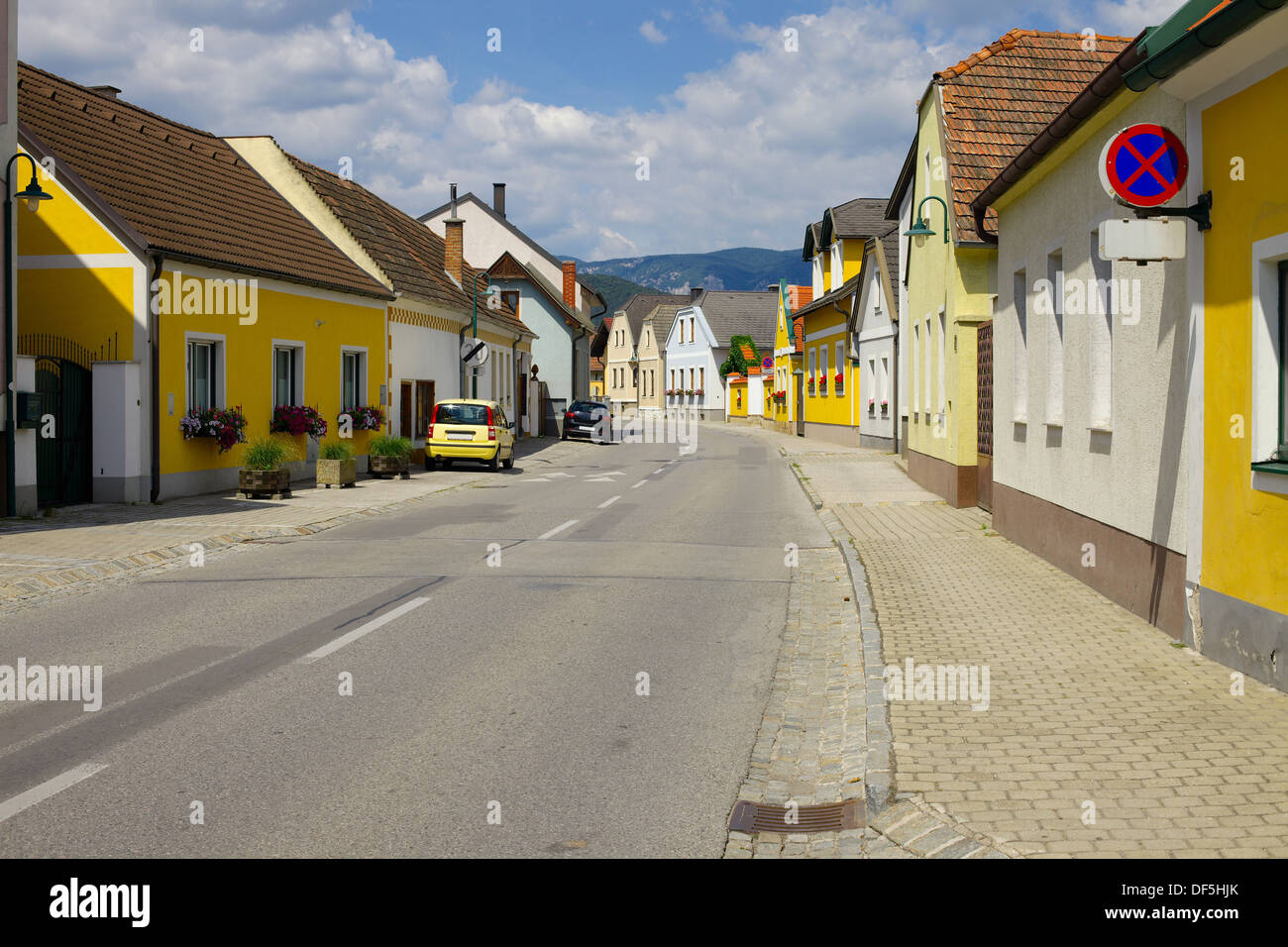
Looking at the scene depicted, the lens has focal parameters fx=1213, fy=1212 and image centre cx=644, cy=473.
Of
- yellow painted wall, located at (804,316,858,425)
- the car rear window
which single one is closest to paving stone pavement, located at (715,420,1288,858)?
the car rear window

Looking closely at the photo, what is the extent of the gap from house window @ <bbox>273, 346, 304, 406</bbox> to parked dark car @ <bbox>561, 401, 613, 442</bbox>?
84.0 ft

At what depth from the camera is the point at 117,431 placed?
715 inches

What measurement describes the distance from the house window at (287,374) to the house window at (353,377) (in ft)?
7.53

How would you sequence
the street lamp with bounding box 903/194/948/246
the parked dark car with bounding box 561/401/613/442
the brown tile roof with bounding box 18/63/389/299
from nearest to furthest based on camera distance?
1. the street lamp with bounding box 903/194/948/246
2. the brown tile roof with bounding box 18/63/389/299
3. the parked dark car with bounding box 561/401/613/442

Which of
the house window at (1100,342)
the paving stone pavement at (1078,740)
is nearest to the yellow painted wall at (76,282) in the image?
the paving stone pavement at (1078,740)

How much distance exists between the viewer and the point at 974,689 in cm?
699

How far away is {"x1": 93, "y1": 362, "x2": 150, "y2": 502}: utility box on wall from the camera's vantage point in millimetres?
18188

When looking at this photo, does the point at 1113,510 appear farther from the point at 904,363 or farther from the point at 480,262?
the point at 480,262

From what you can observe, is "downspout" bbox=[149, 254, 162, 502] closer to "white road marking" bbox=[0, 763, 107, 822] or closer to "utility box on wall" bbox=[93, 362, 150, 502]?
"utility box on wall" bbox=[93, 362, 150, 502]

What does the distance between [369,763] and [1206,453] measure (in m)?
5.58

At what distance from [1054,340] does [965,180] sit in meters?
6.94

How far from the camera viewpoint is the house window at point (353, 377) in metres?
27.0

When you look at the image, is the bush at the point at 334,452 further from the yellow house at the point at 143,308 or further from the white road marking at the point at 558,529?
the white road marking at the point at 558,529
